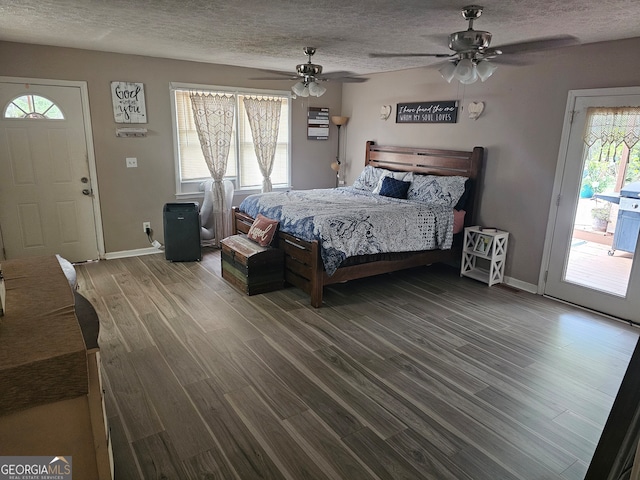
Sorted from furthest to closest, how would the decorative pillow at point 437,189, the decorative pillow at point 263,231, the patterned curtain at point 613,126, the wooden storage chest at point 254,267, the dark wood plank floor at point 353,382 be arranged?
the decorative pillow at point 437,189 < the decorative pillow at point 263,231 < the wooden storage chest at point 254,267 < the patterned curtain at point 613,126 < the dark wood plank floor at point 353,382

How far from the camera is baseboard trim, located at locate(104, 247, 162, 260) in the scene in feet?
17.3

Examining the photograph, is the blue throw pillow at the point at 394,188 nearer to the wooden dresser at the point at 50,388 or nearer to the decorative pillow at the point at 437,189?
the decorative pillow at the point at 437,189

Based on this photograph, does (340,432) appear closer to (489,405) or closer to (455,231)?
(489,405)

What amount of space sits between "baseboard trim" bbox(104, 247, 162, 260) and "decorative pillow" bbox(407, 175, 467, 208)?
3.39m

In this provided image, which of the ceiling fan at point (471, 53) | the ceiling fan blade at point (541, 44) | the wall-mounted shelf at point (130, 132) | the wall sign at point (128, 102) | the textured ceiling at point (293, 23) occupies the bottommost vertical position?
the wall-mounted shelf at point (130, 132)

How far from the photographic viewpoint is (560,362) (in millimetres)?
3074

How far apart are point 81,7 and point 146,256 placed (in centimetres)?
311

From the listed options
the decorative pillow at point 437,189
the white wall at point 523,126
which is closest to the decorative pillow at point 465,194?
the decorative pillow at point 437,189

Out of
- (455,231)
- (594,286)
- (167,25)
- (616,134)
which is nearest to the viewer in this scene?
(167,25)

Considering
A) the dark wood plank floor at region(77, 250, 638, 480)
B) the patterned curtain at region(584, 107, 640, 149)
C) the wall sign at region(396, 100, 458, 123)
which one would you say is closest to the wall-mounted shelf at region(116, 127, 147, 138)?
the dark wood plank floor at region(77, 250, 638, 480)

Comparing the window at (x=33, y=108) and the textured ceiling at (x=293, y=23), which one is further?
the window at (x=33, y=108)

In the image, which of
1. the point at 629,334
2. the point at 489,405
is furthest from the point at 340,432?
the point at 629,334

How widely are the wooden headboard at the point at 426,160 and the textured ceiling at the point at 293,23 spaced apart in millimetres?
1260

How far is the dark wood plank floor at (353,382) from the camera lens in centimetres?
211
